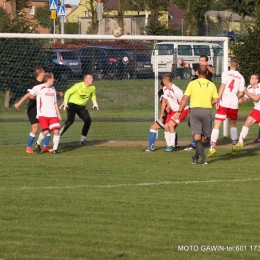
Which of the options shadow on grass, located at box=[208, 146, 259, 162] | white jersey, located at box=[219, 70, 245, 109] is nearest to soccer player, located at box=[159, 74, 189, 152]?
white jersey, located at box=[219, 70, 245, 109]

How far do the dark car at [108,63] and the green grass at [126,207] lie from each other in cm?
670

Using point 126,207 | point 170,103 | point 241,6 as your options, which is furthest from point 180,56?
point 241,6

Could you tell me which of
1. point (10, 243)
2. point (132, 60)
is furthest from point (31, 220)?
point (132, 60)

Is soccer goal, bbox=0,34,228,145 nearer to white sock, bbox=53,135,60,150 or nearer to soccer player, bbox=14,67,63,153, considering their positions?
soccer player, bbox=14,67,63,153

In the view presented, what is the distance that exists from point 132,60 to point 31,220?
1314 cm

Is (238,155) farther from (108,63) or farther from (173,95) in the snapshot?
(108,63)

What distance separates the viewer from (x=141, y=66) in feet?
72.5

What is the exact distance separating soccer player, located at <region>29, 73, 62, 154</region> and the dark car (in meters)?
5.56

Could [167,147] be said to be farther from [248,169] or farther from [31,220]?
[31,220]

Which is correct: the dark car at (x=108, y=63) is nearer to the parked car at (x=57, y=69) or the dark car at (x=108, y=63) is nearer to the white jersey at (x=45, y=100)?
the parked car at (x=57, y=69)

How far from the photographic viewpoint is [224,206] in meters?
10.2

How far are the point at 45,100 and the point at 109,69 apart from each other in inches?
233

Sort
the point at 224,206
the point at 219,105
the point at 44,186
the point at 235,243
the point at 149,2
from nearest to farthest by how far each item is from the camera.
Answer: the point at 235,243
the point at 224,206
the point at 44,186
the point at 219,105
the point at 149,2

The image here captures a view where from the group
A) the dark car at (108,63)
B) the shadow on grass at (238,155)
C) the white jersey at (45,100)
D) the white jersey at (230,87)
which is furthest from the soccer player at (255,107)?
the dark car at (108,63)
